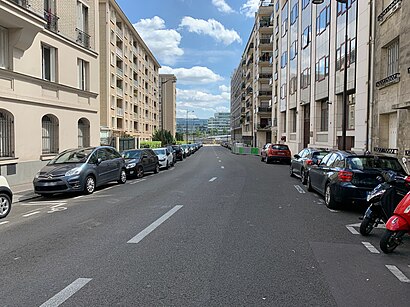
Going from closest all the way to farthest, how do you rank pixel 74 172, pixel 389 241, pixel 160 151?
1. pixel 389 241
2. pixel 74 172
3. pixel 160 151

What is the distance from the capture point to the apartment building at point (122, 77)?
4025cm

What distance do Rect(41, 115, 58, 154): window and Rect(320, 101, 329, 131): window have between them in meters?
18.4

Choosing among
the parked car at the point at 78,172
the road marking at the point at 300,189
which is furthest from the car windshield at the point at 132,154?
the road marking at the point at 300,189

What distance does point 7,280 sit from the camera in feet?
14.1

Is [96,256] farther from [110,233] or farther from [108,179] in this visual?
[108,179]

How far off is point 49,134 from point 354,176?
46.6 feet

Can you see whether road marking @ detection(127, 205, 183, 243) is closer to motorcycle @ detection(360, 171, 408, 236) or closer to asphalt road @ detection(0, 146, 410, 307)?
asphalt road @ detection(0, 146, 410, 307)

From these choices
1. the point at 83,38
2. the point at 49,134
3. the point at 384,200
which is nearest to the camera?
the point at 384,200

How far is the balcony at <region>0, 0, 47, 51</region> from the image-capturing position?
42.0 feet

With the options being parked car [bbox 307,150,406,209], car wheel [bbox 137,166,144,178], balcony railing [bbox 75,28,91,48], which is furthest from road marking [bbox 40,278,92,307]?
balcony railing [bbox 75,28,91,48]

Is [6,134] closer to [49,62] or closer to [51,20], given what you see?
[49,62]

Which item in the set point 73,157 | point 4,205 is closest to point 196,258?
point 4,205

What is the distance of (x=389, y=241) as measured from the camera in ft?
17.5

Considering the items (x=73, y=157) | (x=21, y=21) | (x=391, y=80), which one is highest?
(x=21, y=21)
